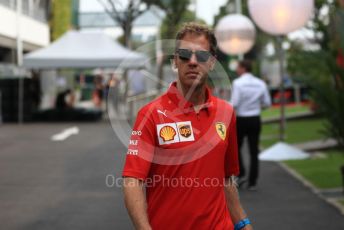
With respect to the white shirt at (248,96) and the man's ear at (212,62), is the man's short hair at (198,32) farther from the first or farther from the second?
the white shirt at (248,96)

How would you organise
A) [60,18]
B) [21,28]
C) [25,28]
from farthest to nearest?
[25,28], [21,28], [60,18]

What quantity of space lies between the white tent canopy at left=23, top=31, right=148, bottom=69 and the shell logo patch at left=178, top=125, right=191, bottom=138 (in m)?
19.8

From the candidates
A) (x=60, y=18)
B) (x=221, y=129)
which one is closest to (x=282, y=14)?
(x=221, y=129)

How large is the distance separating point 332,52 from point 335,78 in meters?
0.43

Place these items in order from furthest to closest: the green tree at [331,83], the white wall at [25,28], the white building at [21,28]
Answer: the white wall at [25,28]
the white building at [21,28]
the green tree at [331,83]

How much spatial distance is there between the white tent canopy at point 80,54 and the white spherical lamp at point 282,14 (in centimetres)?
1091

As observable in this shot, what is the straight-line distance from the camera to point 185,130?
2646 mm

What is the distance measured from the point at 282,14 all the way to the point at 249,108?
274 centimetres

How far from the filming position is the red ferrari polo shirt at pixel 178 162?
2625mm

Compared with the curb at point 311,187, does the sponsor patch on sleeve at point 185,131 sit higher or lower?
higher

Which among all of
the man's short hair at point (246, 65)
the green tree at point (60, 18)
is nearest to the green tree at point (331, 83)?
the man's short hair at point (246, 65)

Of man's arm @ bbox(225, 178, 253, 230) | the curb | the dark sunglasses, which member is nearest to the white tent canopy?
the curb

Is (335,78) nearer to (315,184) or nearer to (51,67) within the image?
(315,184)

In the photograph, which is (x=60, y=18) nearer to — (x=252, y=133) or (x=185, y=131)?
(x=252, y=133)
